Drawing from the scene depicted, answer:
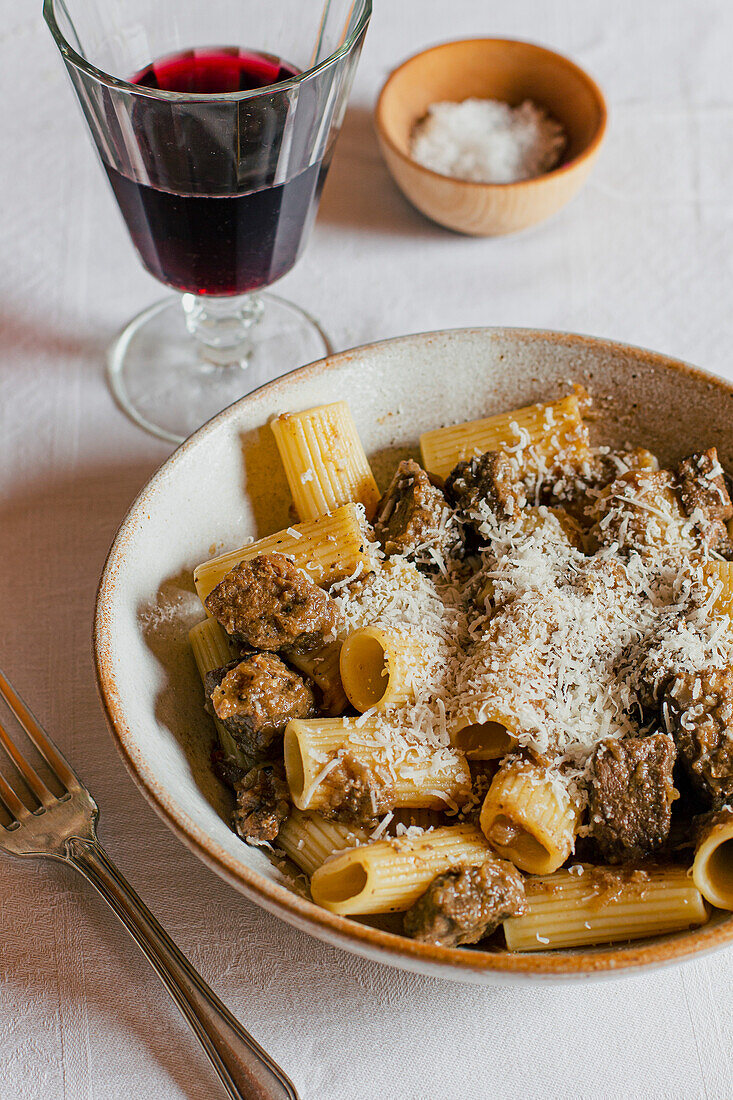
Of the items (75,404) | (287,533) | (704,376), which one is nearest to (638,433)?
(704,376)

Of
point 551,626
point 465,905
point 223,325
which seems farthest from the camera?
point 223,325

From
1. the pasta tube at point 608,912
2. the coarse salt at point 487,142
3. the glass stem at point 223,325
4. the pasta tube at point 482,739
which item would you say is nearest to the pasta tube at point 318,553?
the pasta tube at point 482,739

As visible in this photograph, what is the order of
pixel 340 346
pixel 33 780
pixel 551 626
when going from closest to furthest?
1. pixel 551 626
2. pixel 33 780
3. pixel 340 346

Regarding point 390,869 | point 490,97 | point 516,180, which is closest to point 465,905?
point 390,869

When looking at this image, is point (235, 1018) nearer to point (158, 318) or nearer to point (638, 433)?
point (638, 433)

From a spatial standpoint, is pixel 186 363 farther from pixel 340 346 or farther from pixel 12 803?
pixel 12 803

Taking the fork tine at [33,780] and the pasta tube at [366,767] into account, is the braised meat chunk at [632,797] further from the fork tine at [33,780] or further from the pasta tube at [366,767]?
the fork tine at [33,780]
